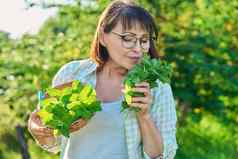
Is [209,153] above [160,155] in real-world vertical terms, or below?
below

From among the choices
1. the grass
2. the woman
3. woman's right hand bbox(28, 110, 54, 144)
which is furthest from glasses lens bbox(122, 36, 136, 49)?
the grass

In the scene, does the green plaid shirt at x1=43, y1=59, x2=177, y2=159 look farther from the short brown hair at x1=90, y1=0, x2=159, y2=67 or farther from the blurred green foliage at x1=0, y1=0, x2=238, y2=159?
the blurred green foliage at x1=0, y1=0, x2=238, y2=159

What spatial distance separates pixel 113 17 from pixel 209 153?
4.92m

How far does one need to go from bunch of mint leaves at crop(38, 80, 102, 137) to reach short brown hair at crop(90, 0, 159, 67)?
0.26 meters

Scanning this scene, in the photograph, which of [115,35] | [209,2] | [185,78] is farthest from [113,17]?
[185,78]

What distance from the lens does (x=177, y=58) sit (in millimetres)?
9156

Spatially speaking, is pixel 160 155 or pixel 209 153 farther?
pixel 209 153

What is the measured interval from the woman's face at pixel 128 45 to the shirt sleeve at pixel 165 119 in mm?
173

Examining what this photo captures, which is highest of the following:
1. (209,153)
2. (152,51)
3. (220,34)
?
(152,51)

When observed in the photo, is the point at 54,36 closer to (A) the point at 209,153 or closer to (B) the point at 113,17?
(A) the point at 209,153

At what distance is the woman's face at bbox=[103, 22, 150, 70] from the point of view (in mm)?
3115

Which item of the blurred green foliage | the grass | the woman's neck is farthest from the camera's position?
the blurred green foliage

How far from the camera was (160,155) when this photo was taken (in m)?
3.17

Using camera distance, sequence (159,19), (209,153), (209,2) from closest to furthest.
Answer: (209,153) → (209,2) → (159,19)
